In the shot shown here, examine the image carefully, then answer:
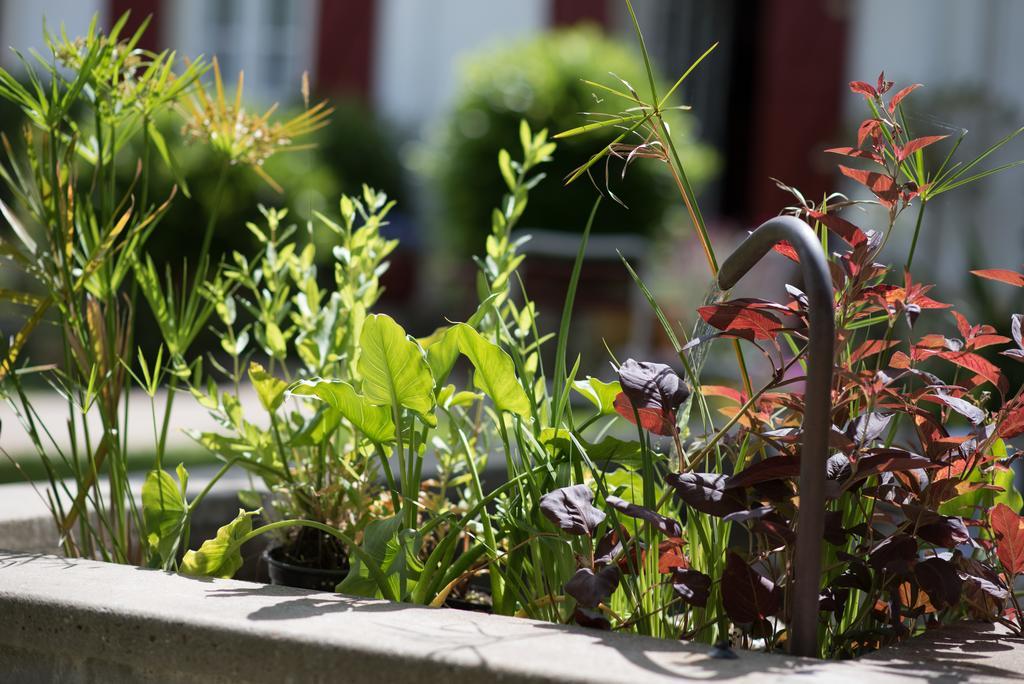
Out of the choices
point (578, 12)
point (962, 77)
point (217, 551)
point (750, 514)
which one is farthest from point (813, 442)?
point (962, 77)

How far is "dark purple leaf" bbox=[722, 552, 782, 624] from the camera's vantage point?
1.08 m

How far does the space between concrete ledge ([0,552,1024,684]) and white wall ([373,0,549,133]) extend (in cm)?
742

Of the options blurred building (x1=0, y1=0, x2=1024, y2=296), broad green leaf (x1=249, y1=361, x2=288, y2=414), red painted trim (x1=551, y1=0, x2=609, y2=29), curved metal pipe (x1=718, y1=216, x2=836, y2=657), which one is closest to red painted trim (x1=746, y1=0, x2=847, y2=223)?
blurred building (x1=0, y1=0, x2=1024, y2=296)

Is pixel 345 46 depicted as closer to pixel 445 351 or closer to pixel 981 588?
pixel 445 351

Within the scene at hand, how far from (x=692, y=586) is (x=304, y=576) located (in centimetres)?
56

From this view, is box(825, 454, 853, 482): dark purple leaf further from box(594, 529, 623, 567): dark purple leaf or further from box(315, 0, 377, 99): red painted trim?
box(315, 0, 377, 99): red painted trim

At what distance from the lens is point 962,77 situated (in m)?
8.53

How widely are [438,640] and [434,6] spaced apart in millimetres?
7900

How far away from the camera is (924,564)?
3.73ft

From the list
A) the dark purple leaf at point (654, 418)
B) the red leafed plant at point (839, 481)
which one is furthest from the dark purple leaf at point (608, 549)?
the dark purple leaf at point (654, 418)

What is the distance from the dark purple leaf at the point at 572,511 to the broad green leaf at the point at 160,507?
1.49 ft

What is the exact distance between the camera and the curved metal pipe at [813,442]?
3.29 feet

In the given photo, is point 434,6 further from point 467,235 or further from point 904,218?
point 904,218

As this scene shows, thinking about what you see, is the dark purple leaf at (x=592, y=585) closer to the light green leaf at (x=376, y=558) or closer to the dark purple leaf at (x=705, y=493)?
the dark purple leaf at (x=705, y=493)
